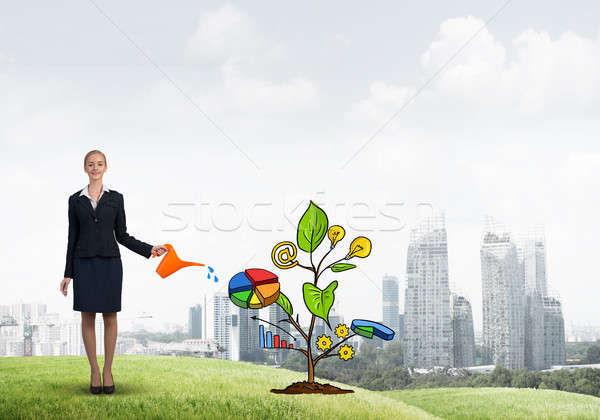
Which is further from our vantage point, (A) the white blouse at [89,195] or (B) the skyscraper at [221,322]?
(B) the skyscraper at [221,322]

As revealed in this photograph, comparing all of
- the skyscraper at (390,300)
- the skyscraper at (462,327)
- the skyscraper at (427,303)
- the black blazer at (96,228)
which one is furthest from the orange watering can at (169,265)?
the skyscraper at (462,327)

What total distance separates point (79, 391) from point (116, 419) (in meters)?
0.87

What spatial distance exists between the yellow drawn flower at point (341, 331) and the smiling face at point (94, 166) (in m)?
2.38

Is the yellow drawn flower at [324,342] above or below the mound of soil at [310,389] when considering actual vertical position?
above

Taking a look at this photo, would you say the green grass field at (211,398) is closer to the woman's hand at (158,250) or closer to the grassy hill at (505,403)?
the grassy hill at (505,403)

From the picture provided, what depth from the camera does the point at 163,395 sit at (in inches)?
205

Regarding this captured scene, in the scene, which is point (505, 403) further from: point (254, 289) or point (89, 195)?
point (89, 195)

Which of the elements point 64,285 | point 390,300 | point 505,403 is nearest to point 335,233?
point 64,285

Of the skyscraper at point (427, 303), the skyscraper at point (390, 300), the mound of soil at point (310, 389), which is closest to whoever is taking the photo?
the mound of soil at point (310, 389)

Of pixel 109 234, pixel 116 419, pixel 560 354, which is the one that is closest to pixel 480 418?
pixel 116 419

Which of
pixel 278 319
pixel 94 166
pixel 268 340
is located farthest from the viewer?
pixel 278 319

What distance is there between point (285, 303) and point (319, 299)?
0.31m

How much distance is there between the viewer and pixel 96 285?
4770mm

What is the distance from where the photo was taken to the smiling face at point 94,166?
494 cm
